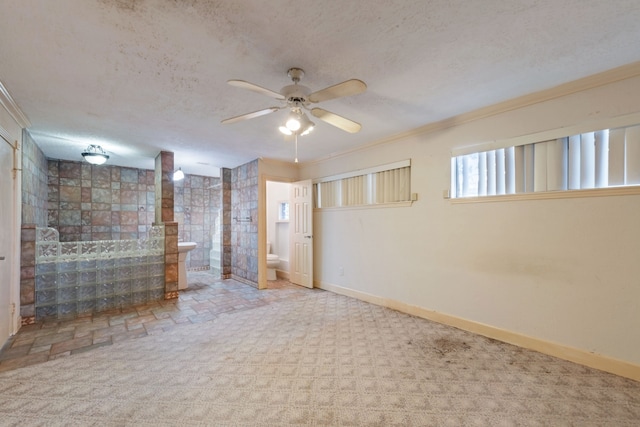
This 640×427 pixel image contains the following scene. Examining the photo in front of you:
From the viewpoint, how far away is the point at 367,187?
4266 millimetres

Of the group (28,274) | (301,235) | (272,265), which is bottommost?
(272,265)

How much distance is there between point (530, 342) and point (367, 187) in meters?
2.67

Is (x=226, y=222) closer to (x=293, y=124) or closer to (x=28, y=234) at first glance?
(x=28, y=234)

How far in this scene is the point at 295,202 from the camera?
17.6ft

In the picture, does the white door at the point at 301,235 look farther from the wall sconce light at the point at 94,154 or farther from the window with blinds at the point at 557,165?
the wall sconce light at the point at 94,154

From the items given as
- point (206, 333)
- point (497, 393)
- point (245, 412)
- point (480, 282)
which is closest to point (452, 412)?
point (497, 393)

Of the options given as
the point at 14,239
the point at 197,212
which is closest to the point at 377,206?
the point at 14,239

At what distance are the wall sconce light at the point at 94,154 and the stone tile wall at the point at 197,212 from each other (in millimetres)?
2265

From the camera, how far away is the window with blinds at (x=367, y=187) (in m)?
3.76

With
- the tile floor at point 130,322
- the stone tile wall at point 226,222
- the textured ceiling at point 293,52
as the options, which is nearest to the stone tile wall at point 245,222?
the stone tile wall at point 226,222

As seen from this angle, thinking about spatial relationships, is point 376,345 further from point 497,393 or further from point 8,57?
point 8,57

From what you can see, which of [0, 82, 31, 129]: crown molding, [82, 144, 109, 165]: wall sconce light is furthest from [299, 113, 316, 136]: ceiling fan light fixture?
[82, 144, 109, 165]: wall sconce light

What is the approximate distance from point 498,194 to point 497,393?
1860 millimetres

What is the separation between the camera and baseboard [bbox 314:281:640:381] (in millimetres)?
2170
